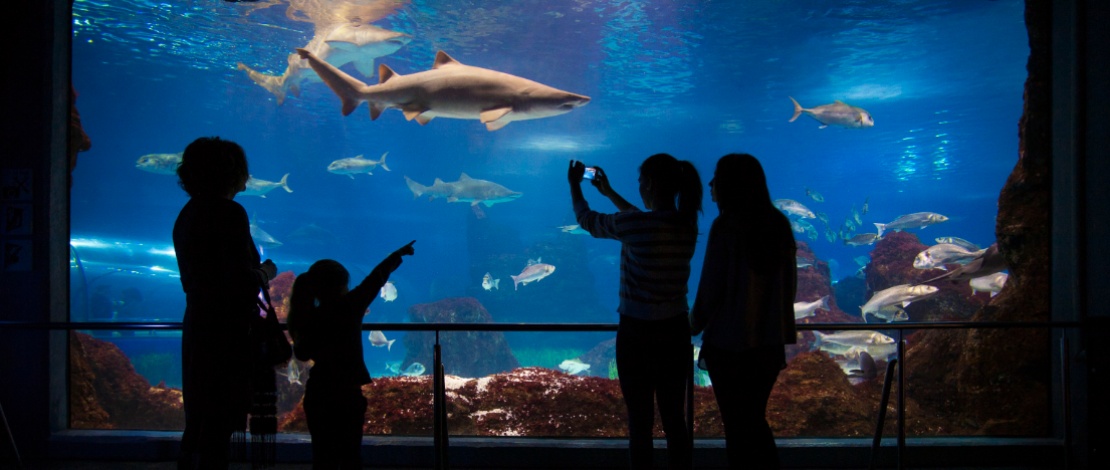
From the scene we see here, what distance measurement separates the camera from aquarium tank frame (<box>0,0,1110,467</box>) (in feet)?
12.8

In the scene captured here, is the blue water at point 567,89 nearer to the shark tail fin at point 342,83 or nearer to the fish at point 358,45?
the fish at point 358,45

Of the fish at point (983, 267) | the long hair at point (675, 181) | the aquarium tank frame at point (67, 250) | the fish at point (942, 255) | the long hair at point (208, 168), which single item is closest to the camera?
the long hair at point (208, 168)

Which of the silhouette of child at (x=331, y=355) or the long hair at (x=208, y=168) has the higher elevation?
the long hair at (x=208, y=168)

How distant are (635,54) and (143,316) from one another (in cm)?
2427

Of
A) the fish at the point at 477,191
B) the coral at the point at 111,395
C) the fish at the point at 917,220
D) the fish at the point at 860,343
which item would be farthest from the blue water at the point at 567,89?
the coral at the point at 111,395

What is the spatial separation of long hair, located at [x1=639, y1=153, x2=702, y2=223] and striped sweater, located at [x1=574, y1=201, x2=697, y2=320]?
13 centimetres

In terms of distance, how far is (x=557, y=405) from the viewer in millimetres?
4559

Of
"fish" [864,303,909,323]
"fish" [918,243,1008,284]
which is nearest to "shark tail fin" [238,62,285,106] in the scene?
"fish" [864,303,909,323]

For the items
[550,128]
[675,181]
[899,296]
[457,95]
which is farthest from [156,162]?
[550,128]

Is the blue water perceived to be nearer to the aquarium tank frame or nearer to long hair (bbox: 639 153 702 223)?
the aquarium tank frame

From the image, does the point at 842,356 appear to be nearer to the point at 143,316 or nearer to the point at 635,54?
the point at 635,54

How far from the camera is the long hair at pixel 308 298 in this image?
2521mm

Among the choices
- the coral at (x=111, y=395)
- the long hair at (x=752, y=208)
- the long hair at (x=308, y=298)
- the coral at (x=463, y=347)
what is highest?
the long hair at (x=752, y=208)

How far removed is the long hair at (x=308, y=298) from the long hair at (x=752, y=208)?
1821 millimetres
